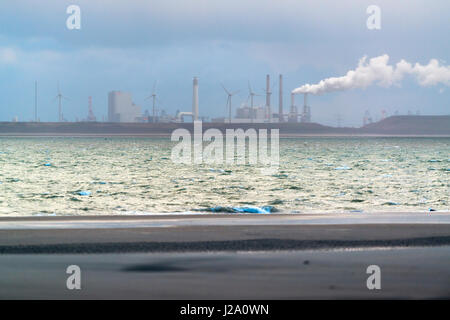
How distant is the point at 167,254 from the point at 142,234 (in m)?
2.00

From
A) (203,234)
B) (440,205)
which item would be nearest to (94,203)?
(440,205)

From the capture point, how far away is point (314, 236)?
11.5 meters

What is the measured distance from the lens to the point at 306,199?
27859mm

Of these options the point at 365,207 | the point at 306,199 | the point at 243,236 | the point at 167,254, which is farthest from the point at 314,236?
the point at 306,199

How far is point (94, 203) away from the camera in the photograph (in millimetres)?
25766

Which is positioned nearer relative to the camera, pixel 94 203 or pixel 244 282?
pixel 244 282

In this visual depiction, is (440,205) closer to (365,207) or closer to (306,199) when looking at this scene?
(365,207)

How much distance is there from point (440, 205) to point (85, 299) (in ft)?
64.7
